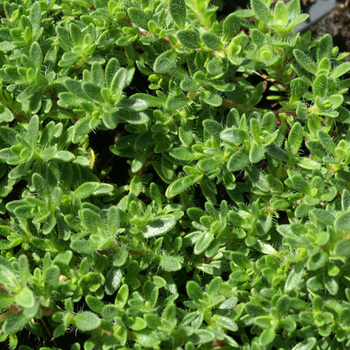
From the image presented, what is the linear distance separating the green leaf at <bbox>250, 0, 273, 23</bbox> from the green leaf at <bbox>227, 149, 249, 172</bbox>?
2.75 feet

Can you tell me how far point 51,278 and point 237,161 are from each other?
41.7 inches

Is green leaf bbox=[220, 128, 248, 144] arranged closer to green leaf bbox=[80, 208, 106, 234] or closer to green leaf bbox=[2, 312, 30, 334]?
green leaf bbox=[80, 208, 106, 234]

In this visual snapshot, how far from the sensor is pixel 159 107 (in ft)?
8.82

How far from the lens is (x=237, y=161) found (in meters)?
2.36

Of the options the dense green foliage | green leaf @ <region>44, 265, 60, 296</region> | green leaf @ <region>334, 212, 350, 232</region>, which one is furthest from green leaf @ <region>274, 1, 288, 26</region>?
green leaf @ <region>44, 265, 60, 296</region>

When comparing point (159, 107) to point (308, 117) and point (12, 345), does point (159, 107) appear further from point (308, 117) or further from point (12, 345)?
point (12, 345)

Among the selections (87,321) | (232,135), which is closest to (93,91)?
(232,135)

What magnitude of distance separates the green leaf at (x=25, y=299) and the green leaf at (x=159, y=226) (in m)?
0.66

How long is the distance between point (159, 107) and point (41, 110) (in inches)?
28.1

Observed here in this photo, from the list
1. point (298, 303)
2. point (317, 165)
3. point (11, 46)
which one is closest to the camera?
point (298, 303)

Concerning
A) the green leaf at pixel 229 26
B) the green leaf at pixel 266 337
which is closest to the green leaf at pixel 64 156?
the green leaf at pixel 229 26

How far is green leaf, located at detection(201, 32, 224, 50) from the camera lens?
2366 mm

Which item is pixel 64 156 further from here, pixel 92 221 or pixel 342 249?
pixel 342 249

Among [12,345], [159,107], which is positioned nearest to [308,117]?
[159,107]
